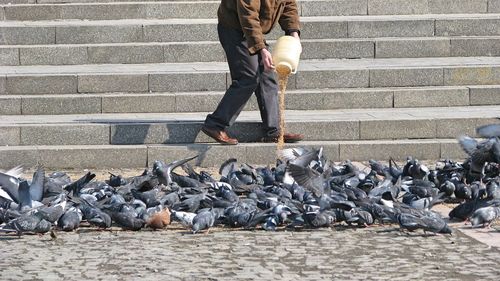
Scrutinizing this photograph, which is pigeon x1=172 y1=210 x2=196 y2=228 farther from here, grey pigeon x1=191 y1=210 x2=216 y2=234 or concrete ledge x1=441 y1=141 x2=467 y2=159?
concrete ledge x1=441 y1=141 x2=467 y2=159

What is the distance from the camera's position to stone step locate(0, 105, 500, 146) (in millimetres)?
11156

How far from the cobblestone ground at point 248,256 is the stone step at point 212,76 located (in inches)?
166

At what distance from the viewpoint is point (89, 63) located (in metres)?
13.1

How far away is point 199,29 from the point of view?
1341 cm

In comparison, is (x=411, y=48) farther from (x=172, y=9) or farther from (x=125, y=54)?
(x=125, y=54)

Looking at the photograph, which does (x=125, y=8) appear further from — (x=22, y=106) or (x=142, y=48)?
(x=22, y=106)

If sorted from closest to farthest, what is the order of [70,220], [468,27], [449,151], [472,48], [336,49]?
[70,220] < [449,151] < [336,49] < [472,48] < [468,27]

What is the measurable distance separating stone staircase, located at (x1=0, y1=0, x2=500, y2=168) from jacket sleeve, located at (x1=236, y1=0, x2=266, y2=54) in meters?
1.05

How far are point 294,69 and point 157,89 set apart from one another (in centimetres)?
230

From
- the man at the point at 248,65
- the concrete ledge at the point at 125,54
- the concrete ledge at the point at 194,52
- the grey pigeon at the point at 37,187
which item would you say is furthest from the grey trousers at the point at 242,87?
the grey pigeon at the point at 37,187

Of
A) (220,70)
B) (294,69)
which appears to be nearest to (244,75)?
(294,69)

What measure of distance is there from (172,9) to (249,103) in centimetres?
246

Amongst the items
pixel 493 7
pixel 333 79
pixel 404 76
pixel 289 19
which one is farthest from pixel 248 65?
pixel 493 7

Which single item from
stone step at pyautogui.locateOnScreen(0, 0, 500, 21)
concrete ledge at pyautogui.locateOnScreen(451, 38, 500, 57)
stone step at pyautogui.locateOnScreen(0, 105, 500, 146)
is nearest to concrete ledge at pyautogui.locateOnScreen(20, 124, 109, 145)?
stone step at pyautogui.locateOnScreen(0, 105, 500, 146)
